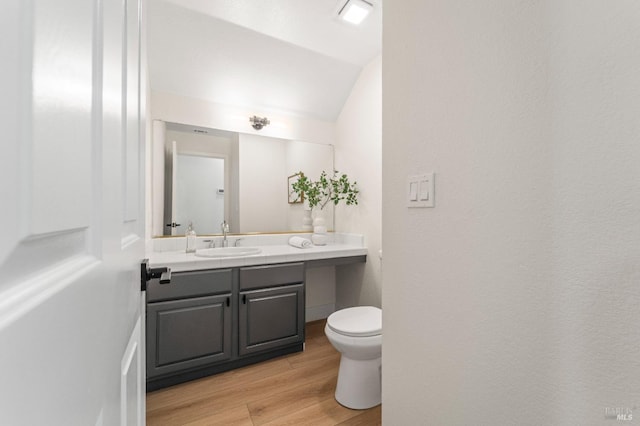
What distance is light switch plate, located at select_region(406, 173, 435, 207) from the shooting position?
947mm

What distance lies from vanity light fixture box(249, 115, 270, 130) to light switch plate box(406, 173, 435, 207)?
1.97 m

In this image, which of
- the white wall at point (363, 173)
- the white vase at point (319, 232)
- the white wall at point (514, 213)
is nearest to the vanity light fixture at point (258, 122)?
the white wall at point (363, 173)

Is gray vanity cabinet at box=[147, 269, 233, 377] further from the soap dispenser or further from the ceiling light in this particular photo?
the ceiling light

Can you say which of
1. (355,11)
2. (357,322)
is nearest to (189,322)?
(357,322)

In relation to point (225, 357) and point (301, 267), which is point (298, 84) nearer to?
point (301, 267)

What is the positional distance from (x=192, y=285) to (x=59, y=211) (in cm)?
174

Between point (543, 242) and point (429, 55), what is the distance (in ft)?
2.32

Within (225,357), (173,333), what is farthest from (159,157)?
(225,357)

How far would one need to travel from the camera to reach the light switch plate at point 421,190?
0.95 metres

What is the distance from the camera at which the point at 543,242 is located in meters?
0.69

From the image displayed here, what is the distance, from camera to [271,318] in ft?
6.70

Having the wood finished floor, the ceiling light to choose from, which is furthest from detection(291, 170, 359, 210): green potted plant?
the wood finished floor

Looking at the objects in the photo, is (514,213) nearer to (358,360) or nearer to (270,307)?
(358,360)

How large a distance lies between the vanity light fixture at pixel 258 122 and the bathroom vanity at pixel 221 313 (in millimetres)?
1272
